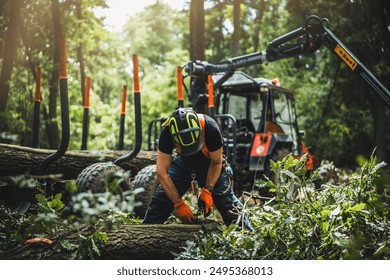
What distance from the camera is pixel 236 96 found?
730 cm

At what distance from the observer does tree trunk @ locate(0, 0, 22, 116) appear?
4094 millimetres

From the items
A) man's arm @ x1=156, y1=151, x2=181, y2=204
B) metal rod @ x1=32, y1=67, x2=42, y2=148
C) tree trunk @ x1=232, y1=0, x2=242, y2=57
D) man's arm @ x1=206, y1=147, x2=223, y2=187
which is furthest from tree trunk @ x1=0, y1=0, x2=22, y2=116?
tree trunk @ x1=232, y1=0, x2=242, y2=57

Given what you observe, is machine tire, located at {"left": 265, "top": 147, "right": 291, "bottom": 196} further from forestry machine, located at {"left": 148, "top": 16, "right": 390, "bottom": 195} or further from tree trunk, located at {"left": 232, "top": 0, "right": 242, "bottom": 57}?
tree trunk, located at {"left": 232, "top": 0, "right": 242, "bottom": 57}

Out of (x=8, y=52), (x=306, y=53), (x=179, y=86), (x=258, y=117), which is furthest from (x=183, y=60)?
(x=8, y=52)

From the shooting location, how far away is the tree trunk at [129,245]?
2726mm

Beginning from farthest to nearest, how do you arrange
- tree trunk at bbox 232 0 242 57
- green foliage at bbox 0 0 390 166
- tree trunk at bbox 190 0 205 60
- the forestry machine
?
tree trunk at bbox 232 0 242 57 → tree trunk at bbox 190 0 205 60 → the forestry machine → green foliage at bbox 0 0 390 166

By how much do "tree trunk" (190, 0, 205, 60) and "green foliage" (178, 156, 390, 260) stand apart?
383 centimetres

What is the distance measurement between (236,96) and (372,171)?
4.45 m

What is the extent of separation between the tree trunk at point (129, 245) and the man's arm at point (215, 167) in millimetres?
381

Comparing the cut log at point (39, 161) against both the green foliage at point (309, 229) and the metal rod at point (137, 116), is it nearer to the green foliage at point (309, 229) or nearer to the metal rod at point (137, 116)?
the metal rod at point (137, 116)

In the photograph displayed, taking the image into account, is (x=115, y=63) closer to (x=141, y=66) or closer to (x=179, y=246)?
(x=141, y=66)

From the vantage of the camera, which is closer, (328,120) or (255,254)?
(255,254)

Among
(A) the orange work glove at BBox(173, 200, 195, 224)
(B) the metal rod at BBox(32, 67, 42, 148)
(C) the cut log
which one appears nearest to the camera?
(A) the orange work glove at BBox(173, 200, 195, 224)
